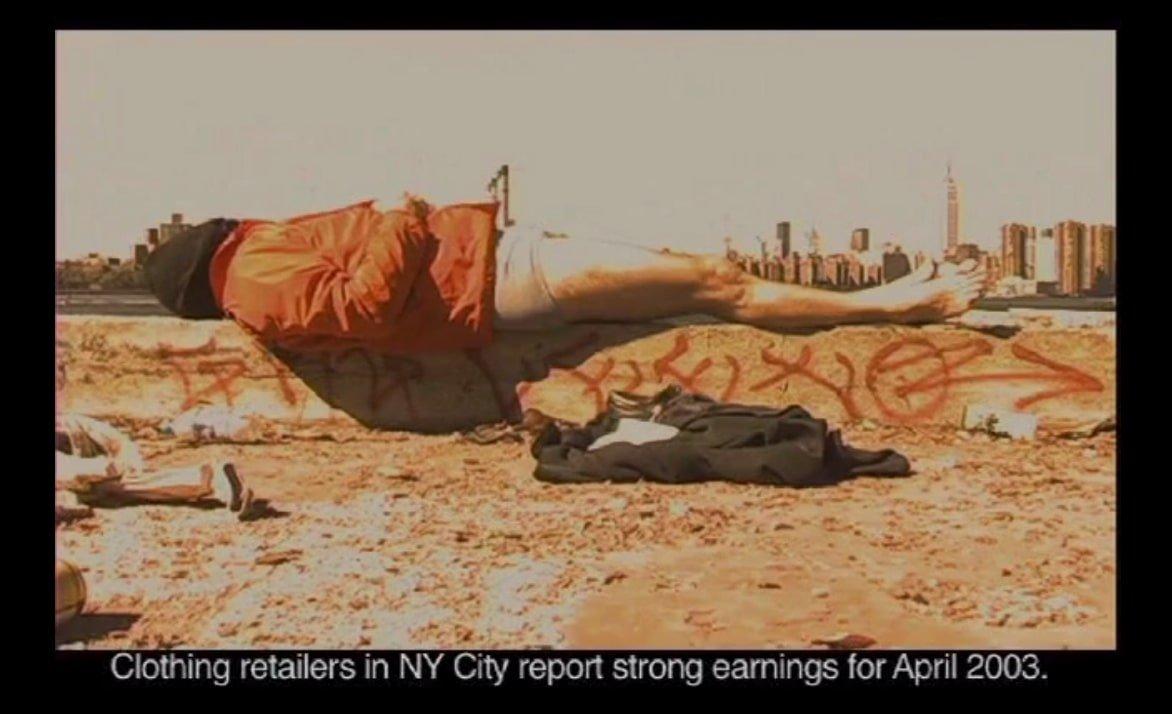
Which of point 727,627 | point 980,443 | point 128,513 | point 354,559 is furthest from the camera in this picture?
point 980,443

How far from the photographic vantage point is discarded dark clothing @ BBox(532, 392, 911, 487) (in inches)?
223

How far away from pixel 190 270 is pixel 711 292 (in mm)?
2270

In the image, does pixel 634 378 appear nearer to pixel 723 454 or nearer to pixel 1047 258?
pixel 723 454

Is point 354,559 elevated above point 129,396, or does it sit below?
below

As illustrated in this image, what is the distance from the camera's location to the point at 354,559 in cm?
523

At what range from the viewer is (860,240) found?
6402 millimetres

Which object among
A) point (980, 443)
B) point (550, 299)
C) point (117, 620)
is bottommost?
point (117, 620)

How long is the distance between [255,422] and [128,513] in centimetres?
75

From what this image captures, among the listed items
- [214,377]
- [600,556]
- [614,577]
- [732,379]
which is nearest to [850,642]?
[614,577]

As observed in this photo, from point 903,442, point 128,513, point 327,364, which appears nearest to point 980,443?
point 903,442

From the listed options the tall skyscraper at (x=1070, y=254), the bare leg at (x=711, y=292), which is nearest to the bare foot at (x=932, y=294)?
the bare leg at (x=711, y=292)

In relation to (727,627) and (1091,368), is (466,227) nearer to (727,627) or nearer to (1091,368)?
(727,627)

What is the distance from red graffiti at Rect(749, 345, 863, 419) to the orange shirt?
1218mm

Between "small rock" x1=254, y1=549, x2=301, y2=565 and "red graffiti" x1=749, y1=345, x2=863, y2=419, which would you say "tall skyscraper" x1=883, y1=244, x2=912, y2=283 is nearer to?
"red graffiti" x1=749, y1=345, x2=863, y2=419
